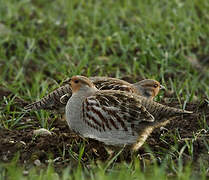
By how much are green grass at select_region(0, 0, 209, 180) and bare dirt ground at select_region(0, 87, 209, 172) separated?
0.27 meters

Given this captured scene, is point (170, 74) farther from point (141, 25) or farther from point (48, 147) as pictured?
point (48, 147)

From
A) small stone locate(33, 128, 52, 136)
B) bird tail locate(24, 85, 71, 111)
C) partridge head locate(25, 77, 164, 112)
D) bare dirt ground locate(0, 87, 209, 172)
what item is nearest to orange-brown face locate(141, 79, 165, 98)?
partridge head locate(25, 77, 164, 112)

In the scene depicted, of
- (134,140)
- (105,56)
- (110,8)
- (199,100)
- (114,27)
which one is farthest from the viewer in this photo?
(110,8)

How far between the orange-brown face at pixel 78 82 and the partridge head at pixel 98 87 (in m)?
0.16

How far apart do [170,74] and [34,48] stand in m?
2.03

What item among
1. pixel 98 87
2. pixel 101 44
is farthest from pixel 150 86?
pixel 101 44

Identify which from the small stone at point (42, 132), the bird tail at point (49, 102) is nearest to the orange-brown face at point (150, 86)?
the bird tail at point (49, 102)

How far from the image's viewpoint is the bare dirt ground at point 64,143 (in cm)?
449

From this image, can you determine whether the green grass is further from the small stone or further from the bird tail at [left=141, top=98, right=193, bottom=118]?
the bird tail at [left=141, top=98, right=193, bottom=118]

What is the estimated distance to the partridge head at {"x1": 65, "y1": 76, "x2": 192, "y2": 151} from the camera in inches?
171

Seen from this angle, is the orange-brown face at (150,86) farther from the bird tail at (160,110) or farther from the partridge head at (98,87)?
the bird tail at (160,110)

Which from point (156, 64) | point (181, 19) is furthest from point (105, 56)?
point (181, 19)

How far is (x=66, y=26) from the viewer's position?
828 centimetres

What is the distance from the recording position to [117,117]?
4352mm
